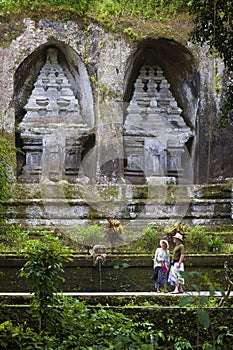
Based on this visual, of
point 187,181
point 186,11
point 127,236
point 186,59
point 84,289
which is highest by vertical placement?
point 186,11

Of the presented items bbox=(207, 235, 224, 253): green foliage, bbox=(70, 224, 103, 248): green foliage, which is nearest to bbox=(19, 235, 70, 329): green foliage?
bbox=(207, 235, 224, 253): green foliage

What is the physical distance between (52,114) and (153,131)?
94.3 inches

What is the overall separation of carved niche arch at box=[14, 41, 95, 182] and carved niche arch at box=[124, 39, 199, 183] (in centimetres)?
107

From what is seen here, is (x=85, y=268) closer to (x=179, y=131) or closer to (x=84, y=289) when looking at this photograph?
(x=84, y=289)

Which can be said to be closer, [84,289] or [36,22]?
[84,289]

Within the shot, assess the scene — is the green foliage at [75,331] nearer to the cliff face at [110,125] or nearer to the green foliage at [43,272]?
the green foliage at [43,272]

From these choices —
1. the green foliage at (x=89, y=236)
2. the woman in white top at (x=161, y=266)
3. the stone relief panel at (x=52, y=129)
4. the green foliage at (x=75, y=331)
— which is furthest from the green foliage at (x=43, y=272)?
the stone relief panel at (x=52, y=129)

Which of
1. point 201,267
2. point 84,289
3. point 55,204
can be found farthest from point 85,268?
point 55,204

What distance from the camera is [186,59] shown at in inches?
651

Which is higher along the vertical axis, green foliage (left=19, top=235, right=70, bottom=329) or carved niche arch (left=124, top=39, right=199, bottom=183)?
carved niche arch (left=124, top=39, right=199, bottom=183)

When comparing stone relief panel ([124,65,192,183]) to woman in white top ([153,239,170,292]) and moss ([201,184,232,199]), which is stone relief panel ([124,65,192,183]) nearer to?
moss ([201,184,232,199])

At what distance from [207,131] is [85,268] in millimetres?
6800

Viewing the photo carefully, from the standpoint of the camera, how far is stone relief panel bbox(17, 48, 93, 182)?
16.3 metres

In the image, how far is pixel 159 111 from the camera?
17.2 meters
